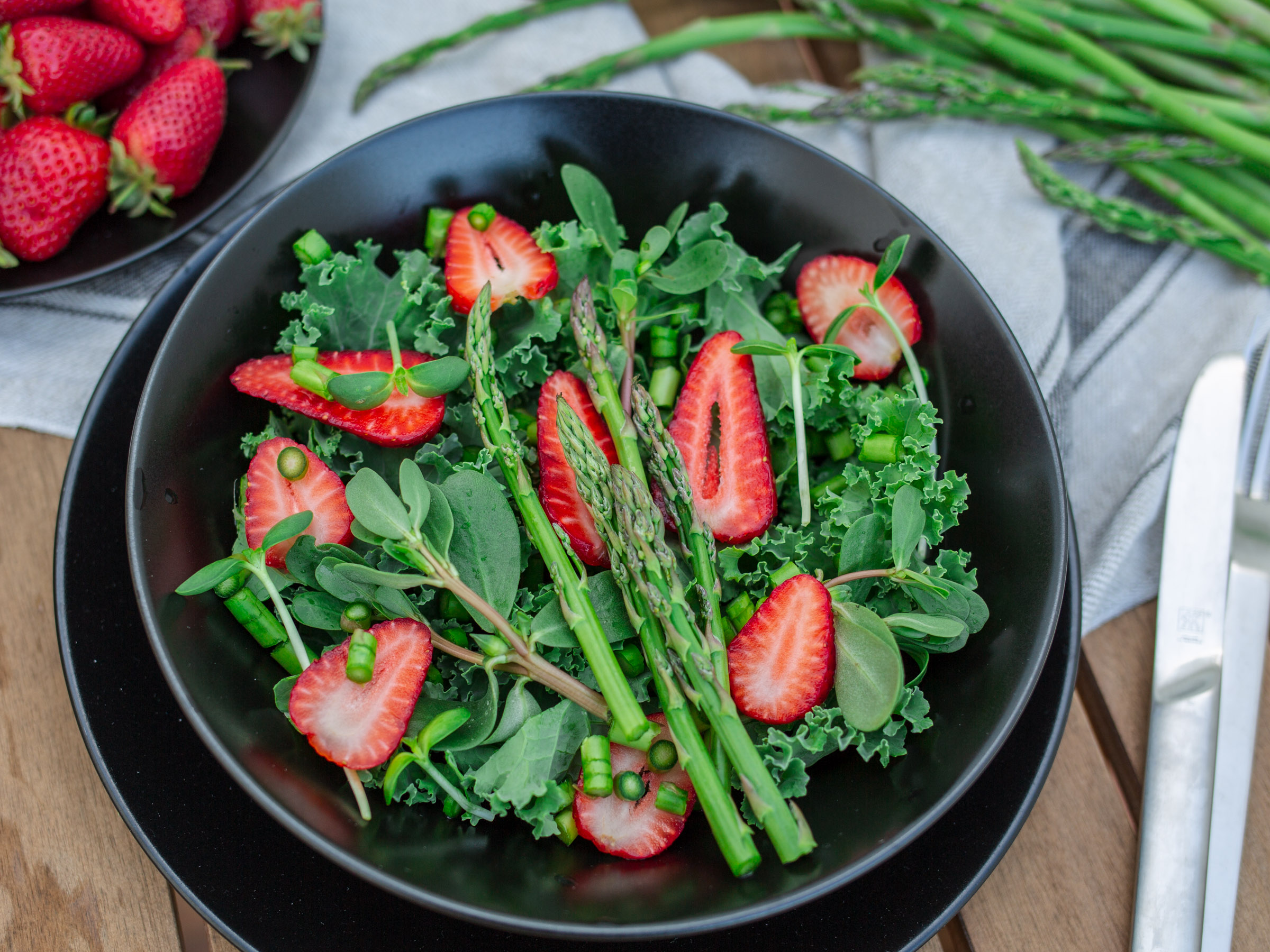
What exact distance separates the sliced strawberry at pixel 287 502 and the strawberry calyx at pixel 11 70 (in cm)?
96

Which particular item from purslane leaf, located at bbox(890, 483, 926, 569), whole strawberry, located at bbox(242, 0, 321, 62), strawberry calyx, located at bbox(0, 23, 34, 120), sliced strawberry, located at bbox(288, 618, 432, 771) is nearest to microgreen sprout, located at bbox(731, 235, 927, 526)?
purslane leaf, located at bbox(890, 483, 926, 569)

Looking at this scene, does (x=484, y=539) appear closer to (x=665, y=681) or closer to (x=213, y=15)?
(x=665, y=681)

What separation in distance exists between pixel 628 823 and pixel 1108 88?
1.71 m

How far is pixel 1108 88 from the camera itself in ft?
6.00

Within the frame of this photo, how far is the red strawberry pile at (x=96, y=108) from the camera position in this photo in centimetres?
158

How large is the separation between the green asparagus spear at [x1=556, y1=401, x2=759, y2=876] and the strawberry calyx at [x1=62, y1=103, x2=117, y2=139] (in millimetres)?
1208

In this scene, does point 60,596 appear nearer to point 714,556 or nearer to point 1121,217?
point 714,556

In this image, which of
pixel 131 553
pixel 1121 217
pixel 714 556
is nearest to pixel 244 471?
pixel 131 553

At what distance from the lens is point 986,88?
5.98 ft

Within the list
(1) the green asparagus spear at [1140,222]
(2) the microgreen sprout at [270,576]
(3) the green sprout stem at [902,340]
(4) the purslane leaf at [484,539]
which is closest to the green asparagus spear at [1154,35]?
(1) the green asparagus spear at [1140,222]

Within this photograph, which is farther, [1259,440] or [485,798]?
[1259,440]

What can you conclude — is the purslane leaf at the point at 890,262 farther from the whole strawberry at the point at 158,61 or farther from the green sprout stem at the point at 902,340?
the whole strawberry at the point at 158,61

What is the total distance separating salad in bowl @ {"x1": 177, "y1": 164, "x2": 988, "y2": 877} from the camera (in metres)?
1.12

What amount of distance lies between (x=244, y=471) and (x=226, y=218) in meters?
0.73
